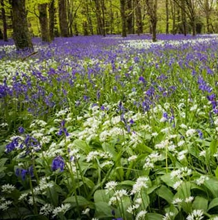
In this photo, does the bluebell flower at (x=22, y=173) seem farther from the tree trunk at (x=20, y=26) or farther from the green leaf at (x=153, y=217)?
the tree trunk at (x=20, y=26)

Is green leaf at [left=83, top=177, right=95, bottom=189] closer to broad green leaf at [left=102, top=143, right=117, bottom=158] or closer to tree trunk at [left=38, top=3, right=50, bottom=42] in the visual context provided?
broad green leaf at [left=102, top=143, right=117, bottom=158]

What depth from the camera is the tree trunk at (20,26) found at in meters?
12.6

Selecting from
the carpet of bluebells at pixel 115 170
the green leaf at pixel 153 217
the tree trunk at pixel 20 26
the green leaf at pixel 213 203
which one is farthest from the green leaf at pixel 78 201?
the tree trunk at pixel 20 26

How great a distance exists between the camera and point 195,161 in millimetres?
2959

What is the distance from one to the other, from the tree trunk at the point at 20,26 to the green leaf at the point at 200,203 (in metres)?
11.4

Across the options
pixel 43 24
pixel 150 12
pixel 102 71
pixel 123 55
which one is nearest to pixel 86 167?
pixel 102 71

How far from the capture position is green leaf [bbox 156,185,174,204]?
2318 millimetres

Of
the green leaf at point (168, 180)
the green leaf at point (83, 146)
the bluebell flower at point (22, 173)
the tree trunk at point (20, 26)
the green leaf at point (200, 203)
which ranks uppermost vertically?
the tree trunk at point (20, 26)

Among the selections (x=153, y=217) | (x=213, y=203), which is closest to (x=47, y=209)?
(x=153, y=217)

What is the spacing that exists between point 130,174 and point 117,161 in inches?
7.0

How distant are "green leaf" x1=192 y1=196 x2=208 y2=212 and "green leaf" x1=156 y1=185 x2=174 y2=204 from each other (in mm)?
192

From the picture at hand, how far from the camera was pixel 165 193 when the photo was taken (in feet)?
7.75

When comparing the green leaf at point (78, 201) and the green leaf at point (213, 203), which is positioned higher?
the green leaf at point (213, 203)

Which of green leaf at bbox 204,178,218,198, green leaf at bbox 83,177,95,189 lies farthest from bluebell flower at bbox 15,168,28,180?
green leaf at bbox 204,178,218,198
